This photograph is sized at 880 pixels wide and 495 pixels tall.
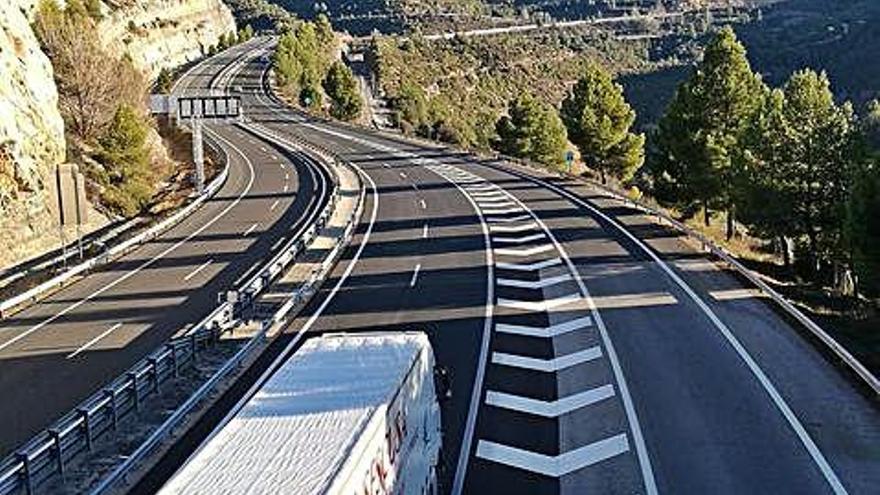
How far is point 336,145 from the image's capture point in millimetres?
78062

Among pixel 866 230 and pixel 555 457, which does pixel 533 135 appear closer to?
pixel 866 230

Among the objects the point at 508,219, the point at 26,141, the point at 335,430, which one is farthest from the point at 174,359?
the point at 26,141

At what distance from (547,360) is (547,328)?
2.53m

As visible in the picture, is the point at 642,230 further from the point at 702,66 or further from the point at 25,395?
the point at 25,395

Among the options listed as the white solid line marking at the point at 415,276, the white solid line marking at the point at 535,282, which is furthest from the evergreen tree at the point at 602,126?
the white solid line marking at the point at 535,282

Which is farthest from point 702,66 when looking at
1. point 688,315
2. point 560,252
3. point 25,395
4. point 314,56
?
point 314,56

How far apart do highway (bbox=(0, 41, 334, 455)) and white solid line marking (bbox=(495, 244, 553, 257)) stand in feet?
27.4

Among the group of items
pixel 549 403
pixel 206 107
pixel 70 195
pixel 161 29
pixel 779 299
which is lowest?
pixel 549 403

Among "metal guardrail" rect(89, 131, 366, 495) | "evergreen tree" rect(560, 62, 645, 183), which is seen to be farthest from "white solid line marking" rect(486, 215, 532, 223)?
"evergreen tree" rect(560, 62, 645, 183)

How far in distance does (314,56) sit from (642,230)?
97.6 meters

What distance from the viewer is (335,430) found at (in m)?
9.96

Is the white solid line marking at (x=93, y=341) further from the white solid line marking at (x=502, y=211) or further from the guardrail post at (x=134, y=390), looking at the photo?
the white solid line marking at (x=502, y=211)

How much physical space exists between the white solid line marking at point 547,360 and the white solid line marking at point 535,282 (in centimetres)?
660

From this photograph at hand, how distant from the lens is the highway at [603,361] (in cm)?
1524
